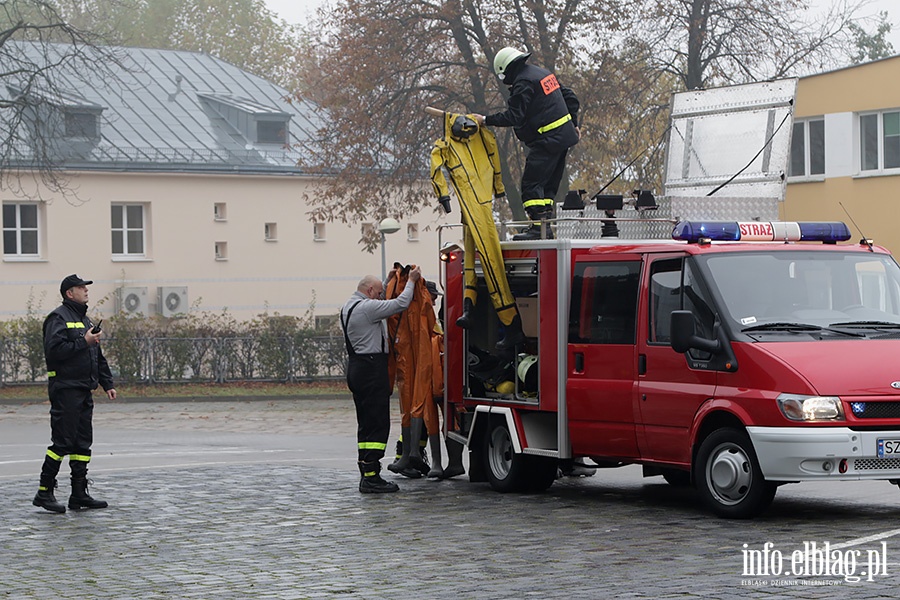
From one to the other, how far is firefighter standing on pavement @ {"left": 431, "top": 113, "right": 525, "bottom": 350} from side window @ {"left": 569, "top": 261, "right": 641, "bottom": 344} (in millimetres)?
864

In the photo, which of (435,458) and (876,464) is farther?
(435,458)

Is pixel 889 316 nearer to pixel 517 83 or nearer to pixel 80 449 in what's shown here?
pixel 517 83

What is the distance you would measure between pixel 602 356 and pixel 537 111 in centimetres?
275

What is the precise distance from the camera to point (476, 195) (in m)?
13.4

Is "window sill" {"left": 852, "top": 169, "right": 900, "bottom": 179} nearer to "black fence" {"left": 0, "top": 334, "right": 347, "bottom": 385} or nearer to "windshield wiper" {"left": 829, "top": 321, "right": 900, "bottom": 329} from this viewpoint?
"black fence" {"left": 0, "top": 334, "right": 347, "bottom": 385}

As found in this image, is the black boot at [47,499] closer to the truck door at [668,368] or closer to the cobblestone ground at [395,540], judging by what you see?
the cobblestone ground at [395,540]

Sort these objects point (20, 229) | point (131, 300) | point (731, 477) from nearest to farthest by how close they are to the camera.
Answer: point (731, 477)
point (20, 229)
point (131, 300)

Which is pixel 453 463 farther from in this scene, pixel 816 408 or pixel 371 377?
pixel 816 408

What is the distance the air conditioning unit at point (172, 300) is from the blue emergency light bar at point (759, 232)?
35.2m

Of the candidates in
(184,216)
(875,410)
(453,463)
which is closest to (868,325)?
(875,410)

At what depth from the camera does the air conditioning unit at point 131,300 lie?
4503cm

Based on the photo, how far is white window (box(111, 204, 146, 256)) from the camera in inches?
1806

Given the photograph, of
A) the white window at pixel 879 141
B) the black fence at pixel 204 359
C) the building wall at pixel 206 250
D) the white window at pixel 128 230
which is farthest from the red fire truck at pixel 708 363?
the white window at pixel 128 230

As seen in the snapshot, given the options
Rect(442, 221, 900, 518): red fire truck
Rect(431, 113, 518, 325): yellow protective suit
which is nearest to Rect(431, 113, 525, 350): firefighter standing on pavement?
Rect(431, 113, 518, 325): yellow protective suit
